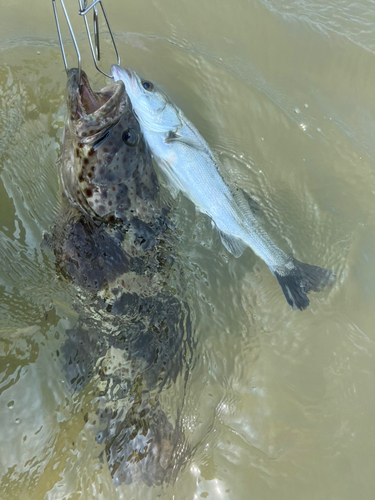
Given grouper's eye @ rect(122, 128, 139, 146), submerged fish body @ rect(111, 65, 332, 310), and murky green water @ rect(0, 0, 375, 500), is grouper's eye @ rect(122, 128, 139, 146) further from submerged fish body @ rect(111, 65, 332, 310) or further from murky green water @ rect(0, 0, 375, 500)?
murky green water @ rect(0, 0, 375, 500)

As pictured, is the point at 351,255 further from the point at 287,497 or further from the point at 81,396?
the point at 81,396

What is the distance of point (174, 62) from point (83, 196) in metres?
2.10

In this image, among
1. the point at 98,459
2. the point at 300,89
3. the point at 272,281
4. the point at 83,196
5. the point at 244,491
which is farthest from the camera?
the point at 300,89

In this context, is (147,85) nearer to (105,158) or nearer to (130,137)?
(130,137)

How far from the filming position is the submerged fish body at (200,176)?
2.79m

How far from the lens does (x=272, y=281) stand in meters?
3.78

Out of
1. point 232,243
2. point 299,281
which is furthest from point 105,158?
point 299,281

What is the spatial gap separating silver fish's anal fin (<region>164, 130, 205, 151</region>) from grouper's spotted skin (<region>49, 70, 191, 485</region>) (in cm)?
23

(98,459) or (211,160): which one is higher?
(211,160)

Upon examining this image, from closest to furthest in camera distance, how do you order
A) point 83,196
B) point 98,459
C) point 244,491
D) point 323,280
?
point 83,196
point 98,459
point 244,491
point 323,280

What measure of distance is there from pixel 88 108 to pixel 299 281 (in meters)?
2.28

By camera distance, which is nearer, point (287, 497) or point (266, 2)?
point (287, 497)

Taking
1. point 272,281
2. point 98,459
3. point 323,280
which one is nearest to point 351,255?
point 323,280

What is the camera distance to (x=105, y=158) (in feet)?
8.33
